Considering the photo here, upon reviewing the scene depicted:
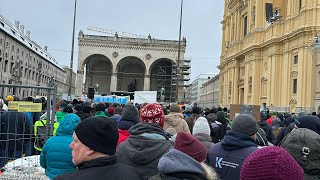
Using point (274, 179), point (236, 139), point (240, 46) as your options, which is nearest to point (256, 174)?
point (274, 179)

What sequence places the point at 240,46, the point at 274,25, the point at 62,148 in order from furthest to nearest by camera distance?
1. the point at 240,46
2. the point at 274,25
3. the point at 62,148

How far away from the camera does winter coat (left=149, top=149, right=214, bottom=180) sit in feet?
8.18

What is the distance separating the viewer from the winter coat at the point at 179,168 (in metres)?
2.49

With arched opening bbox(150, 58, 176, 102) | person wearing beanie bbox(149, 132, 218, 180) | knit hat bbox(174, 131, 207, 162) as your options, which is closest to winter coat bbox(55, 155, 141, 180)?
person wearing beanie bbox(149, 132, 218, 180)

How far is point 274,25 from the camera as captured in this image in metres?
34.0

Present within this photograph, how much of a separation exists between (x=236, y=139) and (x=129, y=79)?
57276mm

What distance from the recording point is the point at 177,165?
2506 millimetres

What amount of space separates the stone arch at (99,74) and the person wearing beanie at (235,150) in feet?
185

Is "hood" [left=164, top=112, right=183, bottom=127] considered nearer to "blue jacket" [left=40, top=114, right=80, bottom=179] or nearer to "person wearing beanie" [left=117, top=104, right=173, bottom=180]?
"blue jacket" [left=40, top=114, right=80, bottom=179]

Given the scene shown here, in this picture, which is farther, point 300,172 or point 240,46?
point 240,46

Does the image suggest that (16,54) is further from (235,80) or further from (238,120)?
(238,120)

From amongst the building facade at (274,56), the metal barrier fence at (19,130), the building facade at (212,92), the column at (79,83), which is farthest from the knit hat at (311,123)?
the building facade at (212,92)

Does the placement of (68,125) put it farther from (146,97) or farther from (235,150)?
(146,97)

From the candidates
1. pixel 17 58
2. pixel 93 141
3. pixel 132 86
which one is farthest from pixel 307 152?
pixel 17 58
